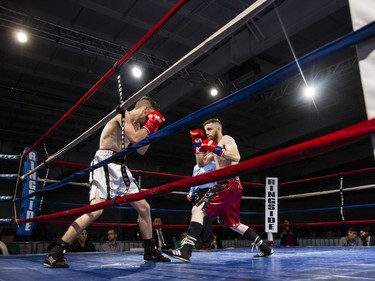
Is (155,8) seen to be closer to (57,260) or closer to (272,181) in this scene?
(272,181)

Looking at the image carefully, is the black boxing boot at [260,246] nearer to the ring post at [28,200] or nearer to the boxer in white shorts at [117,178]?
the boxer in white shorts at [117,178]

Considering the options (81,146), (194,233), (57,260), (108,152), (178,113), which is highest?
(178,113)

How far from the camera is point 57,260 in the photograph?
6.64 ft

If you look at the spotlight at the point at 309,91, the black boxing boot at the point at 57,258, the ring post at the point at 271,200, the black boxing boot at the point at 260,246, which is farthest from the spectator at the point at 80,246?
the spotlight at the point at 309,91

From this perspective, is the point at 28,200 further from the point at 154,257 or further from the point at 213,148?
the point at 213,148

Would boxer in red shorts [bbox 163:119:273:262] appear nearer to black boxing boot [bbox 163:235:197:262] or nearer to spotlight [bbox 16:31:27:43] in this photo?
black boxing boot [bbox 163:235:197:262]

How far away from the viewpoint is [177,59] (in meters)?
7.14

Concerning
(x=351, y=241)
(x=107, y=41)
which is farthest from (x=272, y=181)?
(x=107, y=41)

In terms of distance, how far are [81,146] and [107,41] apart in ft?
22.1

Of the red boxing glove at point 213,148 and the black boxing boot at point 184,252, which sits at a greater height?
the red boxing glove at point 213,148

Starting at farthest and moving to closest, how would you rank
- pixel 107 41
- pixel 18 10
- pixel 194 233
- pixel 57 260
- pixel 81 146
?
pixel 81 146 < pixel 107 41 < pixel 18 10 < pixel 194 233 < pixel 57 260

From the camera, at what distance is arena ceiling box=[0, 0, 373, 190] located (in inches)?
A: 223

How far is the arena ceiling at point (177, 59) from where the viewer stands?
567 cm

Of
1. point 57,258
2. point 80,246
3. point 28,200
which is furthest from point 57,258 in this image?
point 80,246
